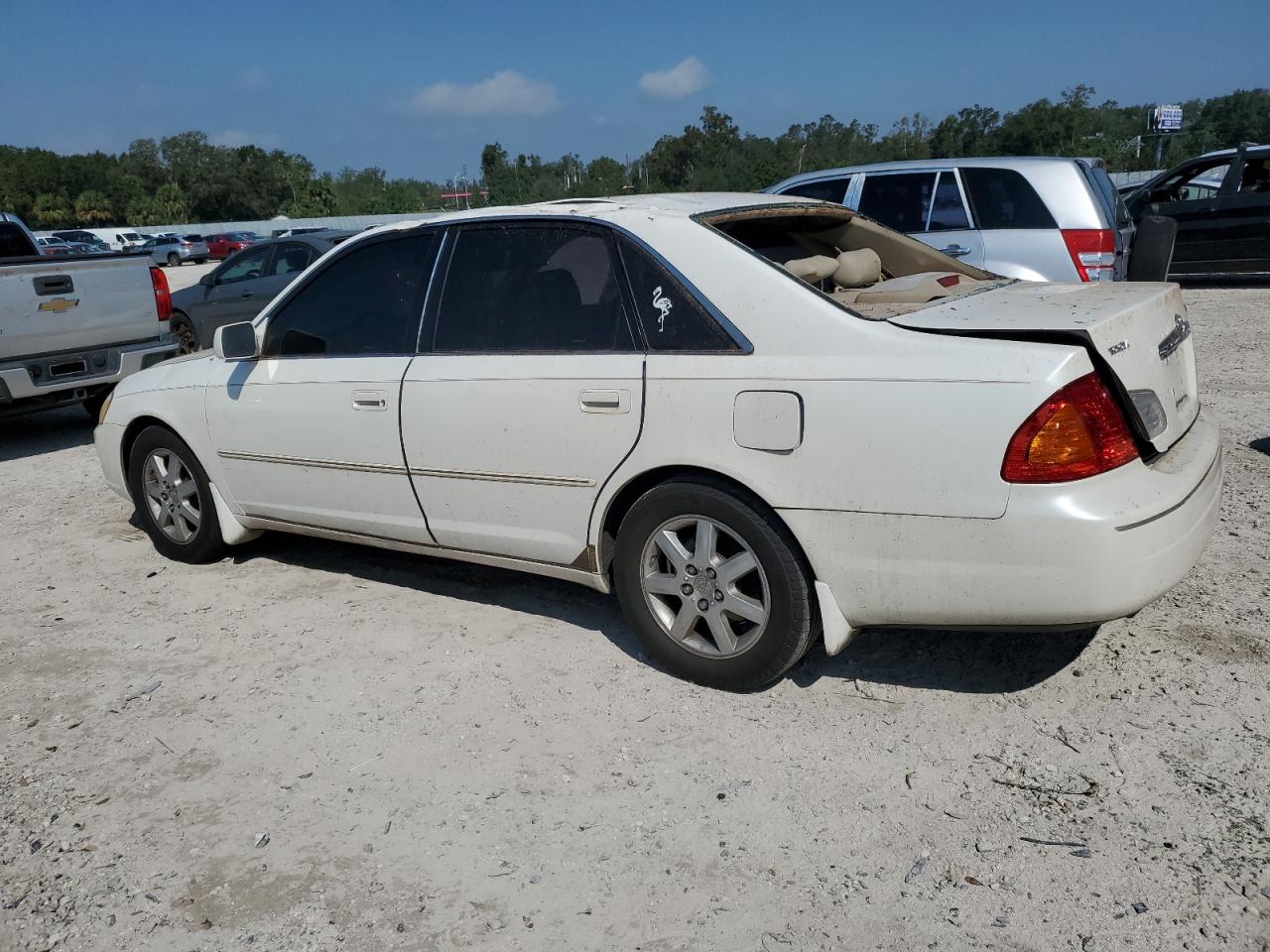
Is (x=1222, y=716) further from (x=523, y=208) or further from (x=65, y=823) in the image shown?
(x=65, y=823)

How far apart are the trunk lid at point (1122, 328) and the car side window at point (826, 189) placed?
5558 millimetres

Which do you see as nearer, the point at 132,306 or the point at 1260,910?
the point at 1260,910

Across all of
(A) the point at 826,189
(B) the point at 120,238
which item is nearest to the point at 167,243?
(B) the point at 120,238

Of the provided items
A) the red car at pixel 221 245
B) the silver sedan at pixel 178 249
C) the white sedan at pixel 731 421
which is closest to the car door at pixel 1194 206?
the white sedan at pixel 731 421

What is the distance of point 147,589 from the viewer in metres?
5.09

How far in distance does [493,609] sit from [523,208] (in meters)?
1.70

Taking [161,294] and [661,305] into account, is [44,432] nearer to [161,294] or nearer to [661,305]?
[161,294]

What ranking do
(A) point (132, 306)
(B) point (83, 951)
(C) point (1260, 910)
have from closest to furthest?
(C) point (1260, 910) < (B) point (83, 951) < (A) point (132, 306)

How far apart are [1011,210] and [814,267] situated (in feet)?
15.3

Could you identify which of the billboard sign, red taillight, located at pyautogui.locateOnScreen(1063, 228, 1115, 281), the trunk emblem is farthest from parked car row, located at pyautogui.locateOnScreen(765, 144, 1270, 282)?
the billboard sign

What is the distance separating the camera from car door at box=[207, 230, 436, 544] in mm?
4285

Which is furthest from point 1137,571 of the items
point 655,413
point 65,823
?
point 65,823

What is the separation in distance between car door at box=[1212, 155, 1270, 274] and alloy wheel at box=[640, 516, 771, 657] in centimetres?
1282

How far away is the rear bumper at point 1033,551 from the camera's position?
9.43 feet
